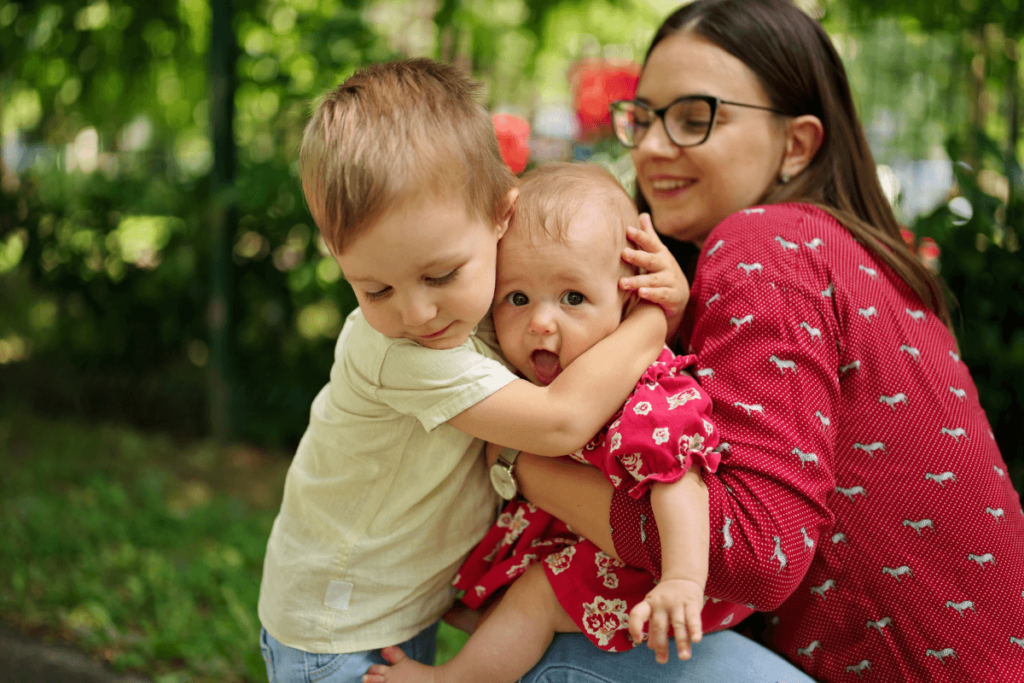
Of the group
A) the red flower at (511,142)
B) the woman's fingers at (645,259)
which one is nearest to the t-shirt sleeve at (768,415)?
the woman's fingers at (645,259)

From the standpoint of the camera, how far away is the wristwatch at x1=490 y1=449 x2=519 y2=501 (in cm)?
158

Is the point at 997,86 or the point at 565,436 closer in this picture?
the point at 565,436

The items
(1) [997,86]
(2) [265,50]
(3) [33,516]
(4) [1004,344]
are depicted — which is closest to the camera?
(4) [1004,344]

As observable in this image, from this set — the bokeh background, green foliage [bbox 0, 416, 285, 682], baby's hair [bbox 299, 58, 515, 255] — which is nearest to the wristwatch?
baby's hair [bbox 299, 58, 515, 255]

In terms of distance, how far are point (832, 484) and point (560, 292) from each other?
564mm

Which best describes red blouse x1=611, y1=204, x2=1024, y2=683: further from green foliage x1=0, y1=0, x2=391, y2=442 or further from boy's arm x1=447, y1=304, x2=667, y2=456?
green foliage x1=0, y1=0, x2=391, y2=442

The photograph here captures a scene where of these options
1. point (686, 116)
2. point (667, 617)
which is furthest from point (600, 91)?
point (667, 617)

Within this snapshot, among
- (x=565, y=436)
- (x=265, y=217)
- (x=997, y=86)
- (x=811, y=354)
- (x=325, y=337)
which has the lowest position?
(x=325, y=337)

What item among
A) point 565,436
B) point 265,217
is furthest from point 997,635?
point 265,217

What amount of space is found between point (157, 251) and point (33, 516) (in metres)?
1.80

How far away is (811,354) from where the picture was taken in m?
1.44

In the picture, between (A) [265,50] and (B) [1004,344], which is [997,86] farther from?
(A) [265,50]

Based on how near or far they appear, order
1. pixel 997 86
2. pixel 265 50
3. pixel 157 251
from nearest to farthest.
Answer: pixel 997 86 < pixel 265 50 < pixel 157 251

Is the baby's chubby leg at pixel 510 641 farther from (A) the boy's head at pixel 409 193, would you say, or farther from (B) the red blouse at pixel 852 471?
(A) the boy's head at pixel 409 193
